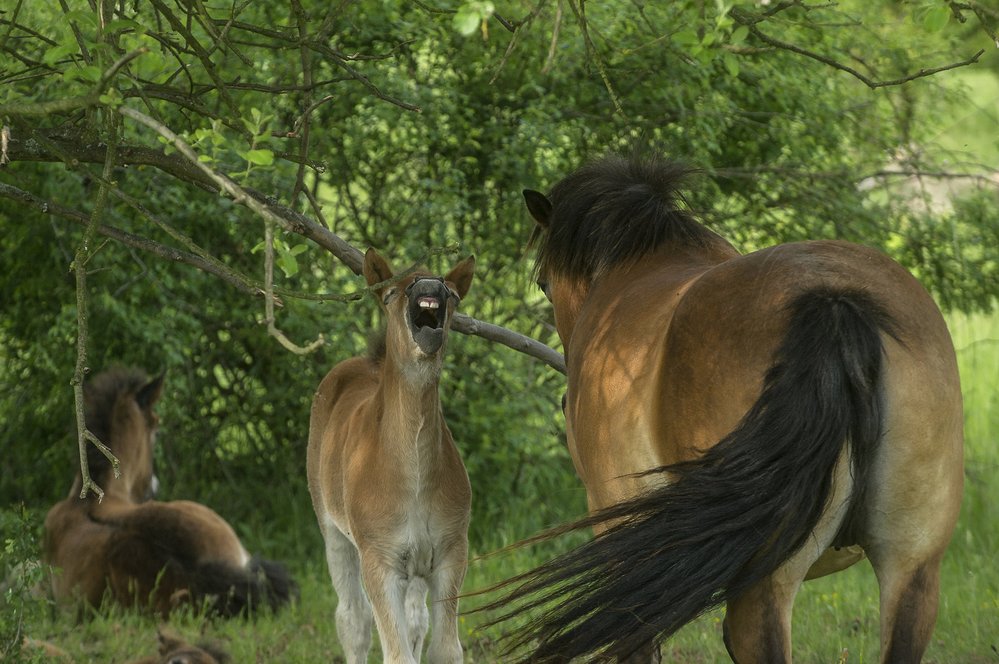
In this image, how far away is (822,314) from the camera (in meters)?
3.29

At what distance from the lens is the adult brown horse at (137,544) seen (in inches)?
279

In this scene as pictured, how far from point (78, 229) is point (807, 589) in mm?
4815

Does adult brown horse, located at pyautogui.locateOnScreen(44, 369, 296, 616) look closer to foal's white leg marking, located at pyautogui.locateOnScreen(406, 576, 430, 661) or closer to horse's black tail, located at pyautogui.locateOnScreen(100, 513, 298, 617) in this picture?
horse's black tail, located at pyautogui.locateOnScreen(100, 513, 298, 617)

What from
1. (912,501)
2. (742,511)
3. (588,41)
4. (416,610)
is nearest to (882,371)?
(912,501)

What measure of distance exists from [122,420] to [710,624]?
3.64 m

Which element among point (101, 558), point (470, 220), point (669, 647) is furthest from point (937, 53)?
point (101, 558)

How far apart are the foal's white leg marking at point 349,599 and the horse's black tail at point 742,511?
2.40 metres

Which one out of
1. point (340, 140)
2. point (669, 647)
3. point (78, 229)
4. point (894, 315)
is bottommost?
point (669, 647)

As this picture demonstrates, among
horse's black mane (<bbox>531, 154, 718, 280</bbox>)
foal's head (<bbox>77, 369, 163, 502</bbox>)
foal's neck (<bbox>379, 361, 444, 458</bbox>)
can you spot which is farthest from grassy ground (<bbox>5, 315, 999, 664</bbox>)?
horse's black mane (<bbox>531, 154, 718, 280</bbox>)

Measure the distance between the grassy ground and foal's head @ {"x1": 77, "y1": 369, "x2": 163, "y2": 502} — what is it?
945 millimetres

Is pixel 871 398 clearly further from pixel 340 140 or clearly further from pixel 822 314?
pixel 340 140

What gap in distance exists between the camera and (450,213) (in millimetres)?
7953

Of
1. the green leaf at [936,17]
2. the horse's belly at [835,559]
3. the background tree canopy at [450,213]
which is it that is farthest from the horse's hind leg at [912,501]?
the background tree canopy at [450,213]

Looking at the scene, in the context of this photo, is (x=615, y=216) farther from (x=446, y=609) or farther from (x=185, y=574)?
(x=185, y=574)
